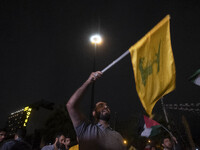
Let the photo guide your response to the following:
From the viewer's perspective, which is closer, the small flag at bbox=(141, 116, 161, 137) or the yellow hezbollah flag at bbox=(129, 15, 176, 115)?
the yellow hezbollah flag at bbox=(129, 15, 176, 115)

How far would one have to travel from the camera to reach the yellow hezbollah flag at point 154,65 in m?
2.83

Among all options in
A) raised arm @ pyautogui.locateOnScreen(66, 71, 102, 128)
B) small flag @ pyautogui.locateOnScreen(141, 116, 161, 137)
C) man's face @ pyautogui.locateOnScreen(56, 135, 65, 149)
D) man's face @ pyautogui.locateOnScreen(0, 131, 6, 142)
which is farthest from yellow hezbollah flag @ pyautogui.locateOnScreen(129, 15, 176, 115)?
small flag @ pyautogui.locateOnScreen(141, 116, 161, 137)

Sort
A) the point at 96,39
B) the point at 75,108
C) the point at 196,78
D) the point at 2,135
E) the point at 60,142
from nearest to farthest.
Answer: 1. the point at 75,108
2. the point at 196,78
3. the point at 60,142
4. the point at 2,135
5. the point at 96,39

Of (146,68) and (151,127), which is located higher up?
(151,127)

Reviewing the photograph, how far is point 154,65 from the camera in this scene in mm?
3121

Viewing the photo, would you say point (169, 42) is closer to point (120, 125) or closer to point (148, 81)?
point (148, 81)

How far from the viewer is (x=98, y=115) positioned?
3.22 meters

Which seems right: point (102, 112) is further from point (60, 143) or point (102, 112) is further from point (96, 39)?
point (96, 39)

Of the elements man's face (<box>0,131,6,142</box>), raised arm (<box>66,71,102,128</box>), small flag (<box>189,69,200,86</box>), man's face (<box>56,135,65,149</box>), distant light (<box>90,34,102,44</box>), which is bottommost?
raised arm (<box>66,71,102,128</box>)

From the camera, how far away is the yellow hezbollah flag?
9.29 feet

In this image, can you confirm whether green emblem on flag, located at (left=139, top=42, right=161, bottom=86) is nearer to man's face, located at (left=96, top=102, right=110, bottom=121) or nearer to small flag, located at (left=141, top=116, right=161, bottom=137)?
man's face, located at (left=96, top=102, right=110, bottom=121)

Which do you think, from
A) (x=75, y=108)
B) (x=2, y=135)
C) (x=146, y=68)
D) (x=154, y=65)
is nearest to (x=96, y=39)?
(x=2, y=135)

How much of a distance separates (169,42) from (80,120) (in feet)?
6.07

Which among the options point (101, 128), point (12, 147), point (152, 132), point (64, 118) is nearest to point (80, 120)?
point (101, 128)
